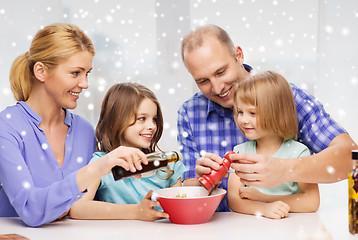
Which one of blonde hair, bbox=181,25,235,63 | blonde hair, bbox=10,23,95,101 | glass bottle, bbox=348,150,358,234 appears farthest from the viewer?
blonde hair, bbox=181,25,235,63

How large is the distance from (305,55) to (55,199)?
1.55m

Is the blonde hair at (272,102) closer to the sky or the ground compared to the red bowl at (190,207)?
closer to the sky

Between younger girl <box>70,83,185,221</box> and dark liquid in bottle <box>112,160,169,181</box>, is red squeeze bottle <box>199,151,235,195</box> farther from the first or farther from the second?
younger girl <box>70,83,185,221</box>

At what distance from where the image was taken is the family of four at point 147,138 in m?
1.27

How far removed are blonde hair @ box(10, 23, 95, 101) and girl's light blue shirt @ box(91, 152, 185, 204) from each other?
352mm

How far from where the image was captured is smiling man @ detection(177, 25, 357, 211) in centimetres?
126

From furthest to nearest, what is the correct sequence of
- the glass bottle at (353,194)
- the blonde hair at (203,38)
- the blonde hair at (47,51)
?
the blonde hair at (203,38) → the blonde hair at (47,51) → the glass bottle at (353,194)

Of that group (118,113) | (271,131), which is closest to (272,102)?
(271,131)

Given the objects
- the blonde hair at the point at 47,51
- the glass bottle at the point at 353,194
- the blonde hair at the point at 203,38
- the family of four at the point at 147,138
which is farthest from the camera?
the blonde hair at the point at 203,38

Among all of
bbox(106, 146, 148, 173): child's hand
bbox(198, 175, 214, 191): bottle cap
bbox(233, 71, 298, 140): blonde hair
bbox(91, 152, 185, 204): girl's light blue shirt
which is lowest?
bbox(91, 152, 185, 204): girl's light blue shirt

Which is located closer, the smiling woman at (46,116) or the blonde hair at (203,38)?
the smiling woman at (46,116)

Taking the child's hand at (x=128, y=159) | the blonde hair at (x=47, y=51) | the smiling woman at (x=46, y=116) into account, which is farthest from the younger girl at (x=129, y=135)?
the child's hand at (x=128, y=159)

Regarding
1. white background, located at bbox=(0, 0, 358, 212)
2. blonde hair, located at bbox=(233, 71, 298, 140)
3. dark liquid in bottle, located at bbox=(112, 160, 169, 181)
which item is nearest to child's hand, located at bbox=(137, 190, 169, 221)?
dark liquid in bottle, located at bbox=(112, 160, 169, 181)

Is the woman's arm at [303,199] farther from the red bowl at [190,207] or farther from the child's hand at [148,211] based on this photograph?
the child's hand at [148,211]
